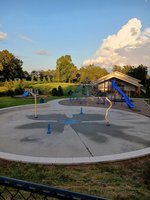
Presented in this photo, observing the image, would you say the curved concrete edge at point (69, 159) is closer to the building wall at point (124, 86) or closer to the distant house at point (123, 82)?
the distant house at point (123, 82)

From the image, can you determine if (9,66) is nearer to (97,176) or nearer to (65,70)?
(65,70)

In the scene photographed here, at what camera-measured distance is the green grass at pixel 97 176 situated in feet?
15.9

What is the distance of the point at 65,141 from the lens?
896cm

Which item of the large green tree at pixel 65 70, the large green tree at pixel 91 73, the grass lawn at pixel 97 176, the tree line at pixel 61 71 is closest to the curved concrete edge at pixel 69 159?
the grass lawn at pixel 97 176

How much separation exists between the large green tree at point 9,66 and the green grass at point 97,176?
4689 centimetres

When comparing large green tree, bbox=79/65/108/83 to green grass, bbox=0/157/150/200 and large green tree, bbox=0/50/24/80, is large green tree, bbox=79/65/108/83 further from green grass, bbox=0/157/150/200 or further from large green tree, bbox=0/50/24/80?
green grass, bbox=0/157/150/200

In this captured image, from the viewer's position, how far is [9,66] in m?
51.8

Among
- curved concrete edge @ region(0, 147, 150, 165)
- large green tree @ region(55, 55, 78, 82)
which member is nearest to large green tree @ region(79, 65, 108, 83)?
large green tree @ region(55, 55, 78, 82)

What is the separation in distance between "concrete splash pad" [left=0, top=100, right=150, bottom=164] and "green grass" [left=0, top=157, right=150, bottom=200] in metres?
0.39

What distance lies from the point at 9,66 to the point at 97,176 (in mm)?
49917

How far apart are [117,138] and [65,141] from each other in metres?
2.37

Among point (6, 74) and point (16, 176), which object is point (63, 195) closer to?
point (16, 176)

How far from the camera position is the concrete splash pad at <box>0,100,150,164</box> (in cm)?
719

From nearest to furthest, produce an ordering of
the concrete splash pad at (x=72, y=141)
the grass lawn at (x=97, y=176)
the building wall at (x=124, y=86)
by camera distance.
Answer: the grass lawn at (x=97, y=176)
the concrete splash pad at (x=72, y=141)
the building wall at (x=124, y=86)
